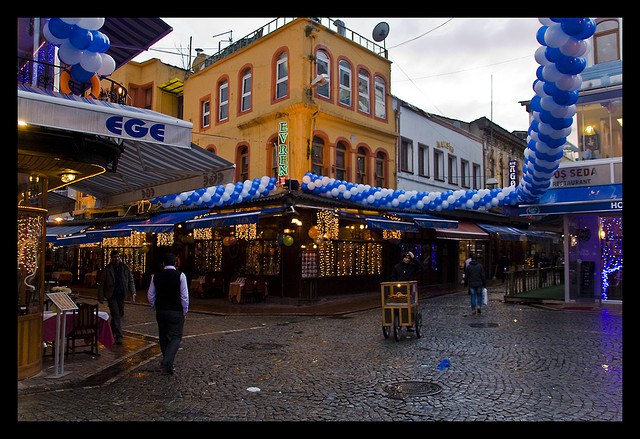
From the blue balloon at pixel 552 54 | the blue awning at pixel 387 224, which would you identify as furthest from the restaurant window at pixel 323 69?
the blue balloon at pixel 552 54

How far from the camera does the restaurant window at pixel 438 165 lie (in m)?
25.1

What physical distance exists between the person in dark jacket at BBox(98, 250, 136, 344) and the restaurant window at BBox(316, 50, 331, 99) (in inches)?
424

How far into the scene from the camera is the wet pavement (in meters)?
5.61

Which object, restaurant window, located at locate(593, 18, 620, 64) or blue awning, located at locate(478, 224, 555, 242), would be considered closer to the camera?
restaurant window, located at locate(593, 18, 620, 64)

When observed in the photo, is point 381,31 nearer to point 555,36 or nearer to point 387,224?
point 387,224

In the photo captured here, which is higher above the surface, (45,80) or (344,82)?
(344,82)

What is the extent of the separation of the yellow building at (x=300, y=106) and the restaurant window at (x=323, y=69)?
37 millimetres

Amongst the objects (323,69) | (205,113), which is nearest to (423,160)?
(323,69)

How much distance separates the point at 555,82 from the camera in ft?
23.8

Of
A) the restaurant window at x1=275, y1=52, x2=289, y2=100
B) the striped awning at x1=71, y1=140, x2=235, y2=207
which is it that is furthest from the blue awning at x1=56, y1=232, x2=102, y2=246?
the restaurant window at x1=275, y1=52, x2=289, y2=100

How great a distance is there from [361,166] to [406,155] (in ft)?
12.0

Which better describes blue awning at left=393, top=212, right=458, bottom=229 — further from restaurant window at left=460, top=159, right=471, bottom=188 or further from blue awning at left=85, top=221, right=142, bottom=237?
blue awning at left=85, top=221, right=142, bottom=237
